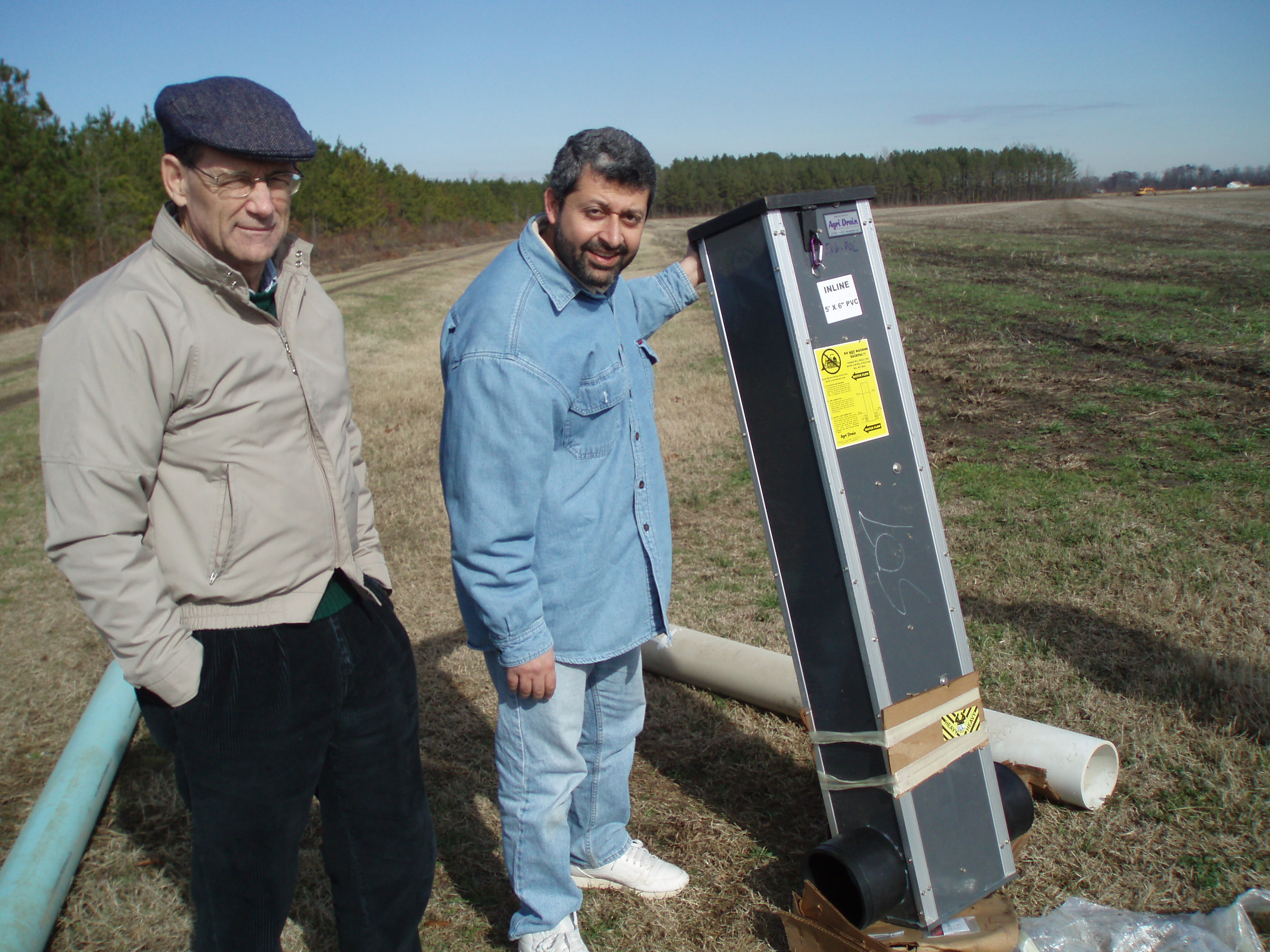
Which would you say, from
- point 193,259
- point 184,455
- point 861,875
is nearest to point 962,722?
point 861,875

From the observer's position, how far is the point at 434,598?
18.7 feet

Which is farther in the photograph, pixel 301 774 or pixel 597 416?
pixel 597 416

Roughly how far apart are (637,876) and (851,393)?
66.8 inches

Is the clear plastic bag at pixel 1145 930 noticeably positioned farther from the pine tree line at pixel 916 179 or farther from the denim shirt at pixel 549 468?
the pine tree line at pixel 916 179

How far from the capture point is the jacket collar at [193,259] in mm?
1829

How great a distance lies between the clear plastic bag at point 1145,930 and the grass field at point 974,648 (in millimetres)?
128

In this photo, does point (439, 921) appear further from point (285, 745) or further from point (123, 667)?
point (123, 667)

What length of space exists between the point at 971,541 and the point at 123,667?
4798 millimetres

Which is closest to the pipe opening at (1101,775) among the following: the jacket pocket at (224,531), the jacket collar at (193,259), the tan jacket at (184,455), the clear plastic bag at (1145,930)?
the clear plastic bag at (1145,930)

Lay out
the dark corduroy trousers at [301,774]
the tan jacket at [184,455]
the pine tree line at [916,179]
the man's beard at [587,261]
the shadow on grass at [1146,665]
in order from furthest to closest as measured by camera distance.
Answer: the pine tree line at [916,179], the shadow on grass at [1146,665], the man's beard at [587,261], the dark corduroy trousers at [301,774], the tan jacket at [184,455]

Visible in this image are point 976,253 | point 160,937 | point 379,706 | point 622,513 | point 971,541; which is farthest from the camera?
point 976,253

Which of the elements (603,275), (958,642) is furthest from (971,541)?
(603,275)

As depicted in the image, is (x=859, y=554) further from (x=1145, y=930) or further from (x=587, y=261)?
(x=1145, y=930)

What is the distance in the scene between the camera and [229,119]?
5.98 feet
